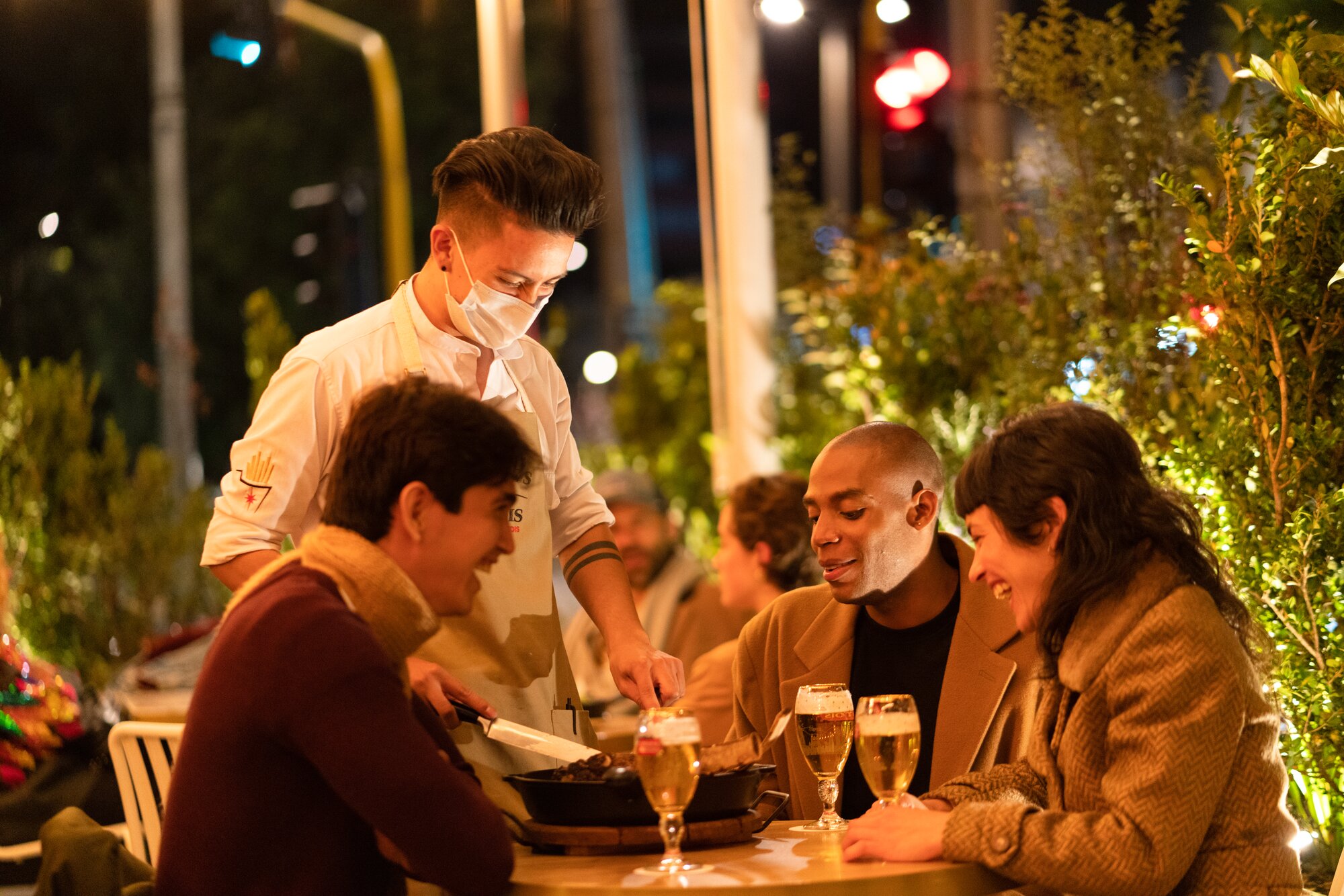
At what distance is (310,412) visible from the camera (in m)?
2.64

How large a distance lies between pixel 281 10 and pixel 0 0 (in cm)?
148

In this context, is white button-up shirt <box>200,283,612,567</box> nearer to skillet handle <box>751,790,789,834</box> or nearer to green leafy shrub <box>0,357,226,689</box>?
skillet handle <box>751,790,789,834</box>

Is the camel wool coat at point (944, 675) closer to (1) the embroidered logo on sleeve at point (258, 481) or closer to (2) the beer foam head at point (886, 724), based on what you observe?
(2) the beer foam head at point (886, 724)

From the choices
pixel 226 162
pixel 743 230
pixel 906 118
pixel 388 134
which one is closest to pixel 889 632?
pixel 743 230

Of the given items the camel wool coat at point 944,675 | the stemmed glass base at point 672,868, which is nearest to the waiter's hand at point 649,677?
the camel wool coat at point 944,675

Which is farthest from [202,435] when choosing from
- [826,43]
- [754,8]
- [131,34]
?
[826,43]

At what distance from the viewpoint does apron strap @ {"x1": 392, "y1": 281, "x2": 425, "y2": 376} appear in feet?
9.10

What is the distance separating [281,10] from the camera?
8820mm

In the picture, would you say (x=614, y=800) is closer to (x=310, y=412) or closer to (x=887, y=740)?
(x=887, y=740)

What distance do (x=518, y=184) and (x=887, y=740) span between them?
1155 mm

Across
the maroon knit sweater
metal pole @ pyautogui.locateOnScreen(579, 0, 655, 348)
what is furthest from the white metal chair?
metal pole @ pyautogui.locateOnScreen(579, 0, 655, 348)

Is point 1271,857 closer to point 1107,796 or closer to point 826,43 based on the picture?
point 1107,796

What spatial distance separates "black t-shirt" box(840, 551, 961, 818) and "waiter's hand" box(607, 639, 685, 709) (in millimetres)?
436

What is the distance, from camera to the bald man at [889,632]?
284 cm
